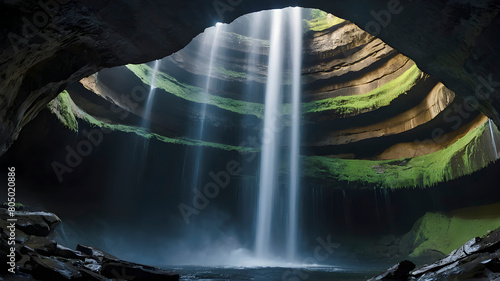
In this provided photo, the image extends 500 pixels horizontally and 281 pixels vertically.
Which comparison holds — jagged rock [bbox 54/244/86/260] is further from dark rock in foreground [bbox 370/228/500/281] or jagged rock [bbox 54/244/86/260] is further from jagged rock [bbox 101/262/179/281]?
dark rock in foreground [bbox 370/228/500/281]

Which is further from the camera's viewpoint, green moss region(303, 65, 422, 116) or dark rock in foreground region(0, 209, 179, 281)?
green moss region(303, 65, 422, 116)

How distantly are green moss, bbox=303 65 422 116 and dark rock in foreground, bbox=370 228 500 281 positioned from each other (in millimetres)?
13746

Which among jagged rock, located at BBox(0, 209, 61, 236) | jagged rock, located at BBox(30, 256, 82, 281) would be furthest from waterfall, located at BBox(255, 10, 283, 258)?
jagged rock, located at BBox(30, 256, 82, 281)

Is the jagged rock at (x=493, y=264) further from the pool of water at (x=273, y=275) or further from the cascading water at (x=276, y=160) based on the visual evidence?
the cascading water at (x=276, y=160)

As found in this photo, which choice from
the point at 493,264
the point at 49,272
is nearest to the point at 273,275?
the point at 493,264

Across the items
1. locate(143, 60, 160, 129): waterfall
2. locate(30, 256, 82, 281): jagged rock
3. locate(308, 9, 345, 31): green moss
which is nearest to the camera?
locate(30, 256, 82, 281): jagged rock

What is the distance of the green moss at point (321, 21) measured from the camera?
85.0ft

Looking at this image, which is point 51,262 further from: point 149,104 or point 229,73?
point 229,73

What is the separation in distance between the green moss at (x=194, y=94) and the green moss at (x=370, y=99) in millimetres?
4239

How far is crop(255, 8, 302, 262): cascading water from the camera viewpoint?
19781mm

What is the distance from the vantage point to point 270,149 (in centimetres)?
2272

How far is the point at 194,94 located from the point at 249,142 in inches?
214

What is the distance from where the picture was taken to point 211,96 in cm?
2302

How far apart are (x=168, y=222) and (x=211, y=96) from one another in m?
9.64
